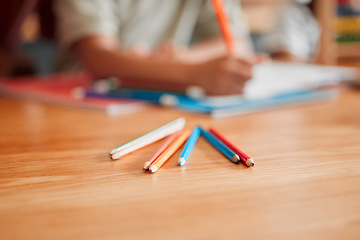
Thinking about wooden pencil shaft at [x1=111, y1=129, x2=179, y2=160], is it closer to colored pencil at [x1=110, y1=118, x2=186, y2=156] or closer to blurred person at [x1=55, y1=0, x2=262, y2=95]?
colored pencil at [x1=110, y1=118, x2=186, y2=156]

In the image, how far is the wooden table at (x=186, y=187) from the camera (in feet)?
0.62

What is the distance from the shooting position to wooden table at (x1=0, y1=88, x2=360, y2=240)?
19 cm

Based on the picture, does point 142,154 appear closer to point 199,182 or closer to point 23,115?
point 199,182

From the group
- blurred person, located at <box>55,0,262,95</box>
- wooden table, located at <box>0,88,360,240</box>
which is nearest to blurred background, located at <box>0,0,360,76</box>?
blurred person, located at <box>55,0,262,95</box>

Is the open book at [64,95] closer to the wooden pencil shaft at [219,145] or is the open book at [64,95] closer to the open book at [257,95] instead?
the open book at [257,95]

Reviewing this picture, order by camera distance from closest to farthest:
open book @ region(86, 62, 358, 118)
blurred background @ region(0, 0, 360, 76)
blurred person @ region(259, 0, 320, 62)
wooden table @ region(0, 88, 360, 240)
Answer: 1. wooden table @ region(0, 88, 360, 240)
2. open book @ region(86, 62, 358, 118)
3. blurred background @ region(0, 0, 360, 76)
4. blurred person @ region(259, 0, 320, 62)

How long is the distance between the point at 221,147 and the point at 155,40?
2.80ft

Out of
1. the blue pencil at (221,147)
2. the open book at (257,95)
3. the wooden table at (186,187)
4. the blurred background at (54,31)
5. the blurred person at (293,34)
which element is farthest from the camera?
the blurred person at (293,34)

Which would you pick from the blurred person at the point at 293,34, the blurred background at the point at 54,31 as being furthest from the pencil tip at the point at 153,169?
the blurred person at the point at 293,34

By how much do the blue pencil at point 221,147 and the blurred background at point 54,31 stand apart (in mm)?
745

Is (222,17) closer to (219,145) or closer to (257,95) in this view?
(257,95)

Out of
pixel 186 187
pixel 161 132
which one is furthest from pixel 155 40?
pixel 186 187

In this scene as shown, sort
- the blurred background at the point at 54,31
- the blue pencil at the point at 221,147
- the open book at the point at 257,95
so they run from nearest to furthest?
the blue pencil at the point at 221,147 → the open book at the point at 257,95 → the blurred background at the point at 54,31

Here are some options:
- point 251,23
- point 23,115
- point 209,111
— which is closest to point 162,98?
point 209,111
